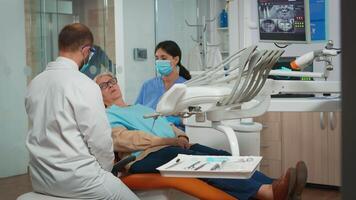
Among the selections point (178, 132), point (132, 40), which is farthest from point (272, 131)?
point (132, 40)

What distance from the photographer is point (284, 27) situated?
2.17 metres

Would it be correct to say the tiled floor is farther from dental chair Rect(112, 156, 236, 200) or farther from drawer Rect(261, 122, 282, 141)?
dental chair Rect(112, 156, 236, 200)

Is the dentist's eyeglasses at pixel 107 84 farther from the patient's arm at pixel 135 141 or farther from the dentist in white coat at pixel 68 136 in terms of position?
the dentist in white coat at pixel 68 136

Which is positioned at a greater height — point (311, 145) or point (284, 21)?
point (284, 21)

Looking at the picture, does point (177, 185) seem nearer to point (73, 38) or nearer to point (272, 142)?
point (73, 38)

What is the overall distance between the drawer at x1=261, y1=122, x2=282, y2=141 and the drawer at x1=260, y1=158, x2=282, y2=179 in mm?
212

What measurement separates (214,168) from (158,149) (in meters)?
0.81

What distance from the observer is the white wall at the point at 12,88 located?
410cm

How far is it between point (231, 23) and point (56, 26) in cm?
173

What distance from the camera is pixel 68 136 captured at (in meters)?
1.89

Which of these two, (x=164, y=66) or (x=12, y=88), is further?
(x=12, y=88)

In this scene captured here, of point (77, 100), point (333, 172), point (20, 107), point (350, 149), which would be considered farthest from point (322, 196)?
point (350, 149)

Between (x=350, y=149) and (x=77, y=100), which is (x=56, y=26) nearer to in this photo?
(x=77, y=100)

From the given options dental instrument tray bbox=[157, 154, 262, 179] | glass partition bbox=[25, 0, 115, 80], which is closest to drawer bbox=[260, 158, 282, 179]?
glass partition bbox=[25, 0, 115, 80]
